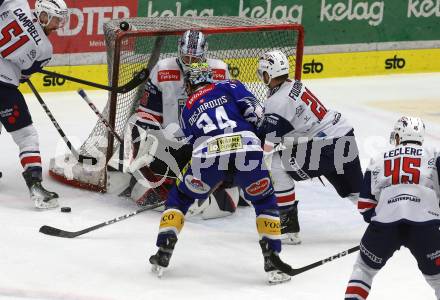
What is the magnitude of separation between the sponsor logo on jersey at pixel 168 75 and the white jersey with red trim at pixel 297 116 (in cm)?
75

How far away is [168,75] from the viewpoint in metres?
7.24

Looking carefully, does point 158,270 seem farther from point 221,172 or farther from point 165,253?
point 221,172

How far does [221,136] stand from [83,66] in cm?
417

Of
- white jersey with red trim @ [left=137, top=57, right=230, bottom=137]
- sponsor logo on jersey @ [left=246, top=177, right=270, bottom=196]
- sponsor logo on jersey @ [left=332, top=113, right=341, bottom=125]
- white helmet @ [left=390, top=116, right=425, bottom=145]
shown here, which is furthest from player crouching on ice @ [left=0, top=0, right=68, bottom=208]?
white helmet @ [left=390, top=116, right=425, bottom=145]

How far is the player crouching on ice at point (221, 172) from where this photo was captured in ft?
19.8

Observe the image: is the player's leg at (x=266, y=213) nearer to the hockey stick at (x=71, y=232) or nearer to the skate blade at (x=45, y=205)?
the hockey stick at (x=71, y=232)

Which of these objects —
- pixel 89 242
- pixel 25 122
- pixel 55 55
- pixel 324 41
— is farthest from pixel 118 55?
pixel 324 41

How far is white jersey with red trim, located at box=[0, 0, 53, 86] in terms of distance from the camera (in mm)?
7145

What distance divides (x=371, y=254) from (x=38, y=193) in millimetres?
2528

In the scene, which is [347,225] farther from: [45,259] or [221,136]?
[45,259]

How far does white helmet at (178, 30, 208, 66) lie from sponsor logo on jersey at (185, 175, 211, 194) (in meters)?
1.21

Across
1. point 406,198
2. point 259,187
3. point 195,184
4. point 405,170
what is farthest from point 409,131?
point 195,184

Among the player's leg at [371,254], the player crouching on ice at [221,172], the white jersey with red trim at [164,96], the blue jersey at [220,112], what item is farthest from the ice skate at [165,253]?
the white jersey with red trim at [164,96]

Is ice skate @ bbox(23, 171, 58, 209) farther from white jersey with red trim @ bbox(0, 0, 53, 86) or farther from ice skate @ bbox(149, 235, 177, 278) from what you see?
ice skate @ bbox(149, 235, 177, 278)
